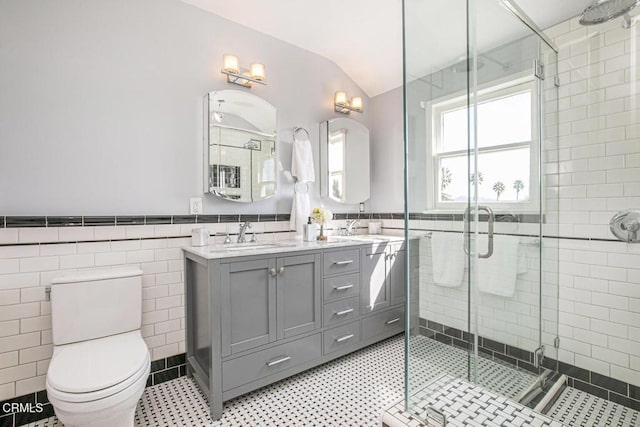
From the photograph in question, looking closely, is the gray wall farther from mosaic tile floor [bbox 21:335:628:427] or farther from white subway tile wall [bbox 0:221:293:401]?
mosaic tile floor [bbox 21:335:628:427]

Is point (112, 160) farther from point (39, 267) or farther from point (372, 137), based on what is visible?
point (372, 137)

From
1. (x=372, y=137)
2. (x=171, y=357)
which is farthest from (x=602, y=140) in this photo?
(x=171, y=357)

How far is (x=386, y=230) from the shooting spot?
134 inches

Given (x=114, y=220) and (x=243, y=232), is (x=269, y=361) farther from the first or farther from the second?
(x=114, y=220)

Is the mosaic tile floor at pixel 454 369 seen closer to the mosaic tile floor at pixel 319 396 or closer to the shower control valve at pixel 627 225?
the mosaic tile floor at pixel 319 396

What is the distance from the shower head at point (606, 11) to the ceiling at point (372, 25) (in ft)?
0.18

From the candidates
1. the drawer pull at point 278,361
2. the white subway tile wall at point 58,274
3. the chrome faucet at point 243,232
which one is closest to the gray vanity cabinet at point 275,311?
the drawer pull at point 278,361

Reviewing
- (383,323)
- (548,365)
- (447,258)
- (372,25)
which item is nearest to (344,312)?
(383,323)

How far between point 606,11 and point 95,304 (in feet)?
10.9

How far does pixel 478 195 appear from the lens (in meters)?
1.66

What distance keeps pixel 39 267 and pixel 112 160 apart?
2.42 feet

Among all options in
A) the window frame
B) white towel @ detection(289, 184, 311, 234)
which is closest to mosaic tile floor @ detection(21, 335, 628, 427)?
the window frame

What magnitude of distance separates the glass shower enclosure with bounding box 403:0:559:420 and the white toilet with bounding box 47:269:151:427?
1269mm

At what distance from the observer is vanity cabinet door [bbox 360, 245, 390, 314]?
2.56 meters
